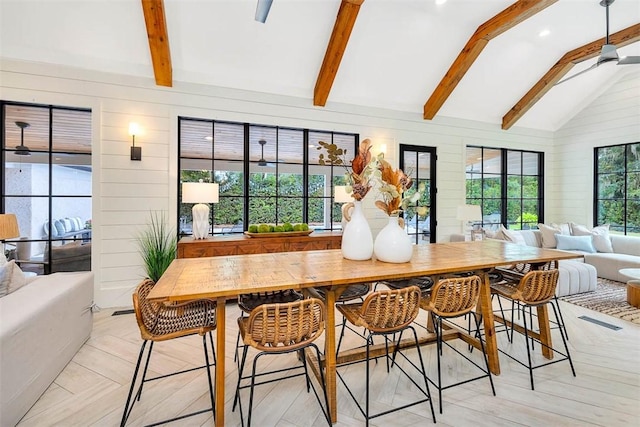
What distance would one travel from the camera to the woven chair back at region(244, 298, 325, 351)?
153cm

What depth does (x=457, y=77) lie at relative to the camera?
185 inches

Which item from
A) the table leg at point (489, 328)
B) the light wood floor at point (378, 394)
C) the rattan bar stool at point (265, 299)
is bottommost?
the light wood floor at point (378, 394)

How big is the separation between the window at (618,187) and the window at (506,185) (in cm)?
97

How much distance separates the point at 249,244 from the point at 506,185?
18.6 feet

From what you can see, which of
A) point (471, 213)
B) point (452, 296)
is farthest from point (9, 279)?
point (471, 213)

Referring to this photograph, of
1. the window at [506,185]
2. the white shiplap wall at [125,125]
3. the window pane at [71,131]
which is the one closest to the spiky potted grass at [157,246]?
the white shiplap wall at [125,125]

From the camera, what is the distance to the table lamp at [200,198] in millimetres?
3439

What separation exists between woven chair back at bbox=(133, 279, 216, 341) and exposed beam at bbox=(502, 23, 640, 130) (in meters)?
6.50

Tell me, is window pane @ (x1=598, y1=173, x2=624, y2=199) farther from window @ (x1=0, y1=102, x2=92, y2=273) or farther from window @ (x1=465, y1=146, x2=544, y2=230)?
window @ (x1=0, y1=102, x2=92, y2=273)

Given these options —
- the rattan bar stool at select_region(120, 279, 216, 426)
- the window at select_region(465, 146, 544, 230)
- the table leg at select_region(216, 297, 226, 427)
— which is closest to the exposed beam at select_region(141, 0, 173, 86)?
the rattan bar stool at select_region(120, 279, 216, 426)

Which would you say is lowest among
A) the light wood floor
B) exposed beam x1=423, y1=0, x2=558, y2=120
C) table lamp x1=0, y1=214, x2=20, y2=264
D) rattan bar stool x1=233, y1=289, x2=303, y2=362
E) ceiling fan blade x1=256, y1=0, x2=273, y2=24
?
the light wood floor

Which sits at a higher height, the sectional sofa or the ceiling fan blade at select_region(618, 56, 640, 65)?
the ceiling fan blade at select_region(618, 56, 640, 65)

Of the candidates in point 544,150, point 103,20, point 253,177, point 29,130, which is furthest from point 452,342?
point 544,150

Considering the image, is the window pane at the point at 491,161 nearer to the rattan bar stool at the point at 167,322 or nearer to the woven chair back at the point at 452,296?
the woven chair back at the point at 452,296
